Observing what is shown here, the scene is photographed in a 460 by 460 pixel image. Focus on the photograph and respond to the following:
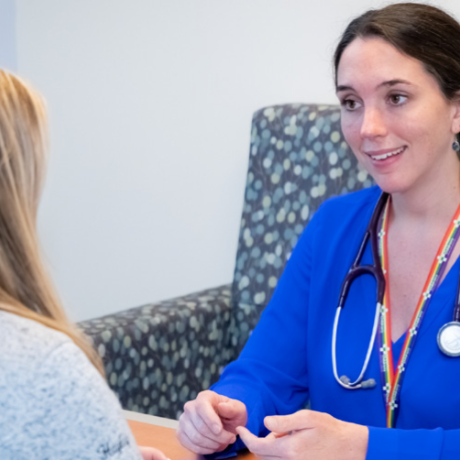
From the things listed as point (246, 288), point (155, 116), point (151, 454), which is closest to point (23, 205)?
point (151, 454)

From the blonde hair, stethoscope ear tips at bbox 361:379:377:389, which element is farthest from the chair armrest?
the blonde hair

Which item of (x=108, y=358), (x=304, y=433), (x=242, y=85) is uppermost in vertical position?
(x=242, y=85)

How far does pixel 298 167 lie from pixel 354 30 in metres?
0.65

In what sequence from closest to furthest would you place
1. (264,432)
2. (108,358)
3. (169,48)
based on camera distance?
(264,432), (108,358), (169,48)

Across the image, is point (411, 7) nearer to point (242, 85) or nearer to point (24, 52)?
point (242, 85)

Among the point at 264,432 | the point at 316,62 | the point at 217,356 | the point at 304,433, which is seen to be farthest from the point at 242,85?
the point at 304,433

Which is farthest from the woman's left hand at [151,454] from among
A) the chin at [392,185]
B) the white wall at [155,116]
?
the white wall at [155,116]

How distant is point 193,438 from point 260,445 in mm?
121

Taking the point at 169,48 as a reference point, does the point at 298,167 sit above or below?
below

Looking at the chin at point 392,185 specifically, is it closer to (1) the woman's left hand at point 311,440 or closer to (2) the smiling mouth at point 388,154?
(2) the smiling mouth at point 388,154

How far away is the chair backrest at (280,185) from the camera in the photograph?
2.21m

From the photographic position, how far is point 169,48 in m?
2.66

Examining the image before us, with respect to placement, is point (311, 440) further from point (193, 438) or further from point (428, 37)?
point (428, 37)

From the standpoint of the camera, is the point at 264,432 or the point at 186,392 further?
the point at 186,392
